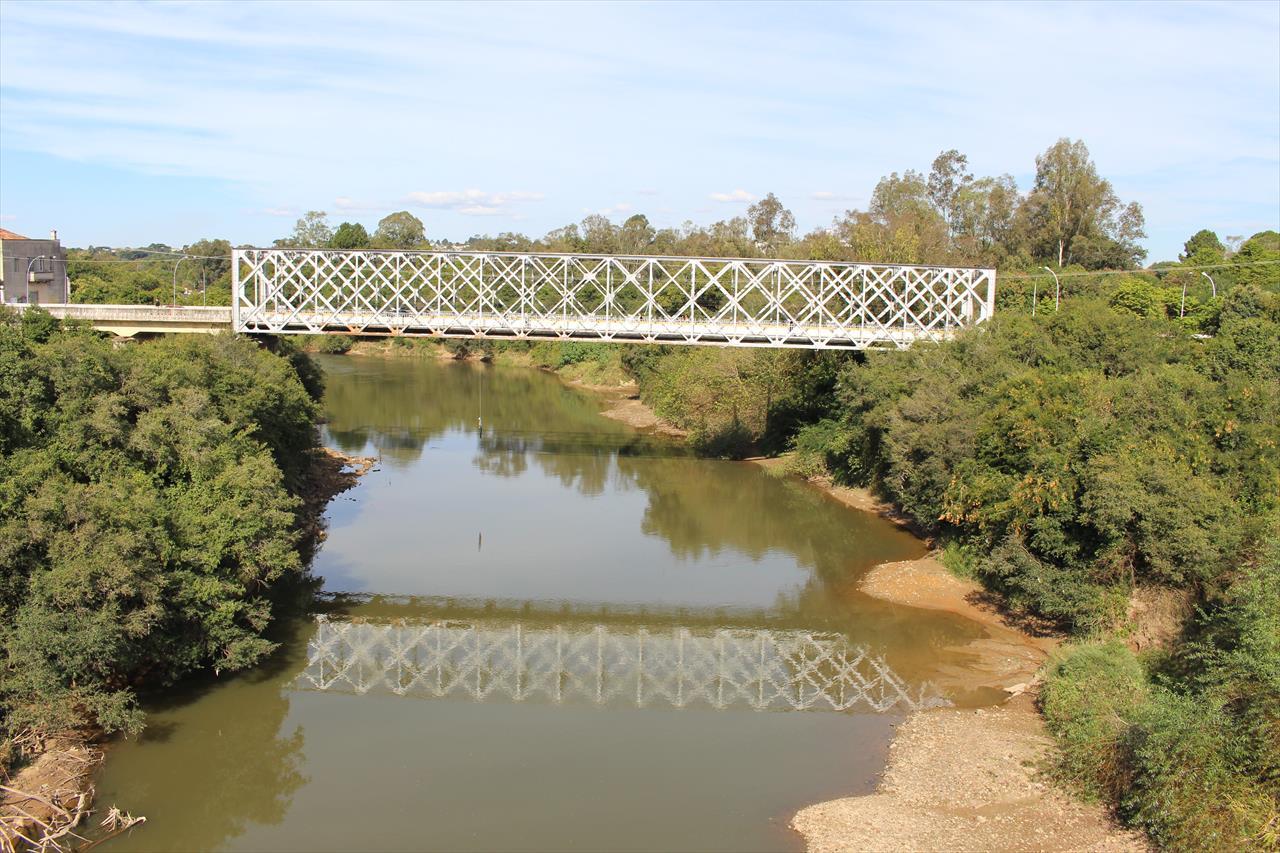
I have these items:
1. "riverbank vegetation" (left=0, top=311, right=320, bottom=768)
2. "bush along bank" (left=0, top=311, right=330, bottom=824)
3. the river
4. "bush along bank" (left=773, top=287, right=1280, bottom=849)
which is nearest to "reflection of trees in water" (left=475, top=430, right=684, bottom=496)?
the river

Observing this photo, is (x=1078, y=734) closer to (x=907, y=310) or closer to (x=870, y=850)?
(x=870, y=850)

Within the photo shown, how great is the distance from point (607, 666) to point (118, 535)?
9.99 meters

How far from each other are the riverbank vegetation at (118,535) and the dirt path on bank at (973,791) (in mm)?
11533

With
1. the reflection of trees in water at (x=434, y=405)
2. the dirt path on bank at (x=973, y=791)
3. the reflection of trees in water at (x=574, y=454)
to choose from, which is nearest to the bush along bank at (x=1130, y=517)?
the dirt path on bank at (x=973, y=791)

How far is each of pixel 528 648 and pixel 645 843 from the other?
336 inches

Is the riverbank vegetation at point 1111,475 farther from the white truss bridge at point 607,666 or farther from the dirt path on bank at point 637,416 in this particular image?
the white truss bridge at point 607,666

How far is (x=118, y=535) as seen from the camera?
18.6 m

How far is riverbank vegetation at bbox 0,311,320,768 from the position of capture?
17.4 metres

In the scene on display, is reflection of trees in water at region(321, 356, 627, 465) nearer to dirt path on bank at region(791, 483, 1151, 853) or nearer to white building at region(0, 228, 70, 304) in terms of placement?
white building at region(0, 228, 70, 304)

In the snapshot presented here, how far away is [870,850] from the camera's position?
15688 mm

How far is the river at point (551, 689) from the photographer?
16.8 metres

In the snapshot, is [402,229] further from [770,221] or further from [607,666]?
[607,666]

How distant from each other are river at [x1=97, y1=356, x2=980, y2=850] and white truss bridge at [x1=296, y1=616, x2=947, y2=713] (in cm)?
7

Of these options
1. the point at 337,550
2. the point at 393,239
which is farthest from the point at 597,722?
the point at 393,239
